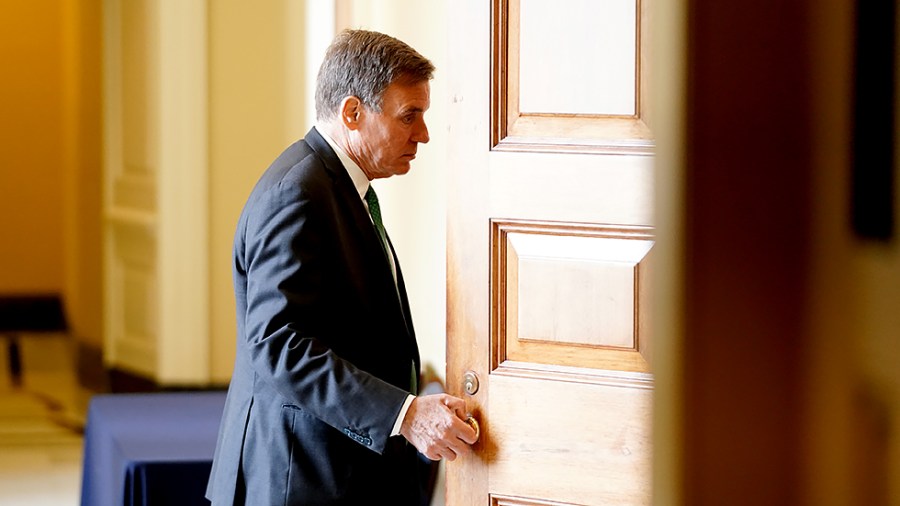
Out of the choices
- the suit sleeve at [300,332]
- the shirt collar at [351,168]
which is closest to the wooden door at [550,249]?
the shirt collar at [351,168]

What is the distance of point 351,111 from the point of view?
1938 millimetres

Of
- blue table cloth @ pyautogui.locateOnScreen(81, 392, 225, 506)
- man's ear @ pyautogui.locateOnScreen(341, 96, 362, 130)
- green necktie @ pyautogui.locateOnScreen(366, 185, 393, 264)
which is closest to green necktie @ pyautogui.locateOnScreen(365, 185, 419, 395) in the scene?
green necktie @ pyautogui.locateOnScreen(366, 185, 393, 264)

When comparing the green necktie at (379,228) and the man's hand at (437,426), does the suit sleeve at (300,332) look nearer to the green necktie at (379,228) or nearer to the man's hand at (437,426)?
the man's hand at (437,426)

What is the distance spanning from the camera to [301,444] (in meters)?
1.86

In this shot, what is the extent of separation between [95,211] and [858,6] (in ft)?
26.3

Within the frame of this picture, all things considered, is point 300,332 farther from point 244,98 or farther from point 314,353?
point 244,98

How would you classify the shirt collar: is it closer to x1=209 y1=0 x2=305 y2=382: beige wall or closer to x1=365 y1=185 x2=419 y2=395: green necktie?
x1=365 y1=185 x2=419 y2=395: green necktie

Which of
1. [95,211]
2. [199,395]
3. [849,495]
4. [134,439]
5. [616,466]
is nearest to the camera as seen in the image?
[849,495]

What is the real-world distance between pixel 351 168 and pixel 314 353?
36 cm

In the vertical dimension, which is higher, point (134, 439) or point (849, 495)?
point (849, 495)

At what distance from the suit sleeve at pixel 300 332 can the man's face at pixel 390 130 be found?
7.2 inches

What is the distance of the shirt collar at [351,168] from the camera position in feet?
6.40

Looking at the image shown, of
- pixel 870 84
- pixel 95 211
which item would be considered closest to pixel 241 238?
pixel 870 84

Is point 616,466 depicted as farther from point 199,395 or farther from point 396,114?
point 199,395
